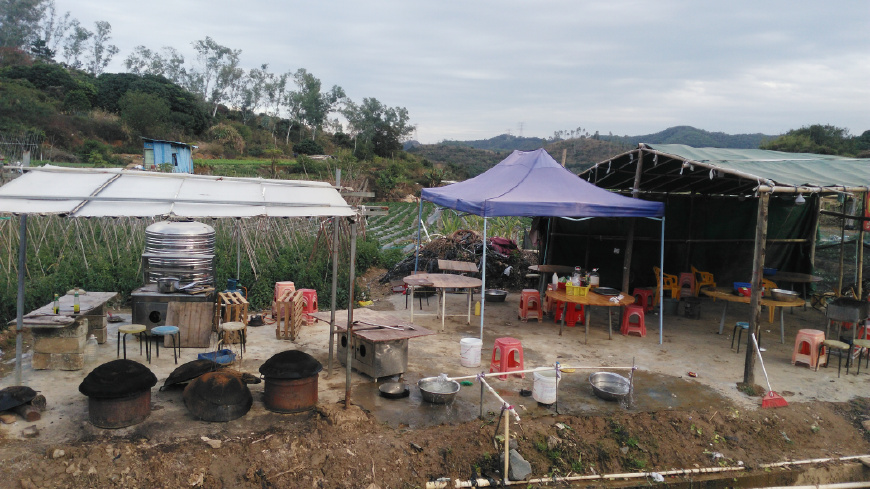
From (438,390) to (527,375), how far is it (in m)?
1.55

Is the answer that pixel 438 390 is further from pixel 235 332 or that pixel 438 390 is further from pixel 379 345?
pixel 235 332

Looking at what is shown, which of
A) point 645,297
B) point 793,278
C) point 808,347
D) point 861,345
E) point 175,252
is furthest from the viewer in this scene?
point 645,297

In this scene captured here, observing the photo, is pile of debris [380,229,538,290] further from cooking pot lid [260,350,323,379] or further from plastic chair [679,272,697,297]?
cooking pot lid [260,350,323,379]

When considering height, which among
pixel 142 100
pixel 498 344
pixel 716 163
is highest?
pixel 142 100

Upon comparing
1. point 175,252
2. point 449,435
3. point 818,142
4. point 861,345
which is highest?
point 818,142

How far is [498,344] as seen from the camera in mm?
6844

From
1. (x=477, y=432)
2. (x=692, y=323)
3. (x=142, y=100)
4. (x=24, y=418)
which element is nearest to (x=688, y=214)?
(x=692, y=323)

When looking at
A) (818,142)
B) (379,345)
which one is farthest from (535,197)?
(818,142)

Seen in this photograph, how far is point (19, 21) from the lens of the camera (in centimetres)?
5894

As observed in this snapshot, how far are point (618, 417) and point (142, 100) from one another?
42434 mm

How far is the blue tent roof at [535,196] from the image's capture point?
8289mm

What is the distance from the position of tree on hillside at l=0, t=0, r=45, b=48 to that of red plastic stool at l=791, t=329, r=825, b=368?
73.8 m

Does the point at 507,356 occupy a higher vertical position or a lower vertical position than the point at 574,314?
higher

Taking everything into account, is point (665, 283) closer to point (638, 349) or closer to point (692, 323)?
point (692, 323)
